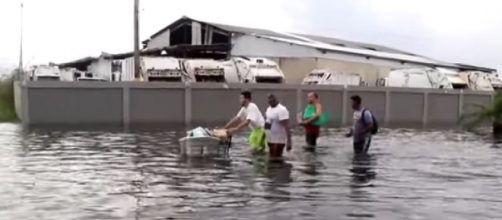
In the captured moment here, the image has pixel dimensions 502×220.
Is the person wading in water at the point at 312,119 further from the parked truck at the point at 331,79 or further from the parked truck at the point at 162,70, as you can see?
the parked truck at the point at 331,79

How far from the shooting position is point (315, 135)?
20.5 meters

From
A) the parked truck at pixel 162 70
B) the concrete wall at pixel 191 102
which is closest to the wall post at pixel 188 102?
the concrete wall at pixel 191 102

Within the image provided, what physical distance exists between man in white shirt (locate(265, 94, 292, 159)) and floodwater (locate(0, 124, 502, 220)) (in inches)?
16.8

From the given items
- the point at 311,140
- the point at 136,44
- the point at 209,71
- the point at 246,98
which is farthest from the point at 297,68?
the point at 246,98

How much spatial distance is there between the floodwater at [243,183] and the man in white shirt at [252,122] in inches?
15.9

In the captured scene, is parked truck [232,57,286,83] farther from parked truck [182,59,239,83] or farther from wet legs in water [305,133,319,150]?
wet legs in water [305,133,319,150]

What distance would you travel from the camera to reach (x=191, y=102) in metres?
36.5

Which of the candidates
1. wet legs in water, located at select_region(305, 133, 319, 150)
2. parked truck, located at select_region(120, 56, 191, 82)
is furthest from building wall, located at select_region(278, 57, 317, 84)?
wet legs in water, located at select_region(305, 133, 319, 150)

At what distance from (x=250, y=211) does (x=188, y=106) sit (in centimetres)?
2601

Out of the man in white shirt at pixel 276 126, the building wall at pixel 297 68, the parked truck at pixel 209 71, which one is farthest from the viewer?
the building wall at pixel 297 68

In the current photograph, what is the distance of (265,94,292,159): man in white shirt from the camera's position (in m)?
16.0

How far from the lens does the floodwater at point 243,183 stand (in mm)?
10578

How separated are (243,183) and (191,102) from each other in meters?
23.3

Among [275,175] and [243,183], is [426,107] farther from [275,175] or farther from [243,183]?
[243,183]
